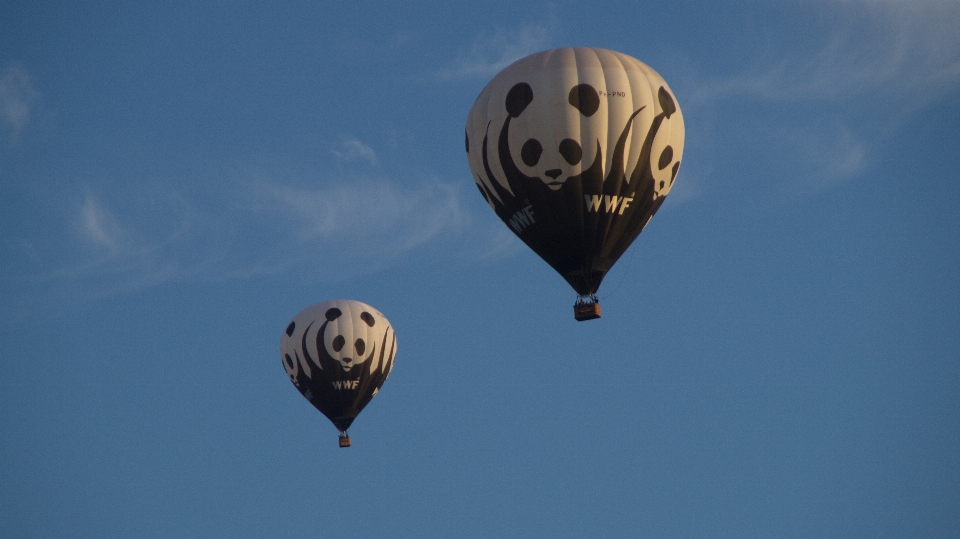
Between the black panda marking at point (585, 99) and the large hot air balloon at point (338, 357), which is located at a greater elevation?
the black panda marking at point (585, 99)

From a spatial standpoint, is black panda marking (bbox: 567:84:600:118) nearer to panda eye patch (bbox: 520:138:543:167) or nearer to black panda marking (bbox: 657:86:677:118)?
panda eye patch (bbox: 520:138:543:167)

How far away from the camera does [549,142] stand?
94.5ft

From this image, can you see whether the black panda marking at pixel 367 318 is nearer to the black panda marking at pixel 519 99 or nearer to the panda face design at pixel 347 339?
the panda face design at pixel 347 339

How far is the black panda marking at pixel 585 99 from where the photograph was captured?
28750 mm

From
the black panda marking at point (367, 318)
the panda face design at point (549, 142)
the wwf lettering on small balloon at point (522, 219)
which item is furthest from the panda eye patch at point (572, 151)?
the black panda marking at point (367, 318)

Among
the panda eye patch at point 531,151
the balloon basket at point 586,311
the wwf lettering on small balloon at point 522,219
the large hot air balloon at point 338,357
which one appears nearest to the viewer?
the panda eye patch at point 531,151

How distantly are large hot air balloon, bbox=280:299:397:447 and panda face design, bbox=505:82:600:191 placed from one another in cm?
1668

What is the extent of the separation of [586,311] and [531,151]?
3.79m

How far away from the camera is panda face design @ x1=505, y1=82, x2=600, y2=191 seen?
2870cm

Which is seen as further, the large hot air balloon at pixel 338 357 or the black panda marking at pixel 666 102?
the large hot air balloon at pixel 338 357

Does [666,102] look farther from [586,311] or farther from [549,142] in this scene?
[586,311]

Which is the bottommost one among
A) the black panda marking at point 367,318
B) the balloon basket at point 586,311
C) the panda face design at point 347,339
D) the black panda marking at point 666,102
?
the balloon basket at point 586,311

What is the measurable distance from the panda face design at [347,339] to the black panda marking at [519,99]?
1682 centimetres

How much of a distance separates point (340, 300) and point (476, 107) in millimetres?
17565
